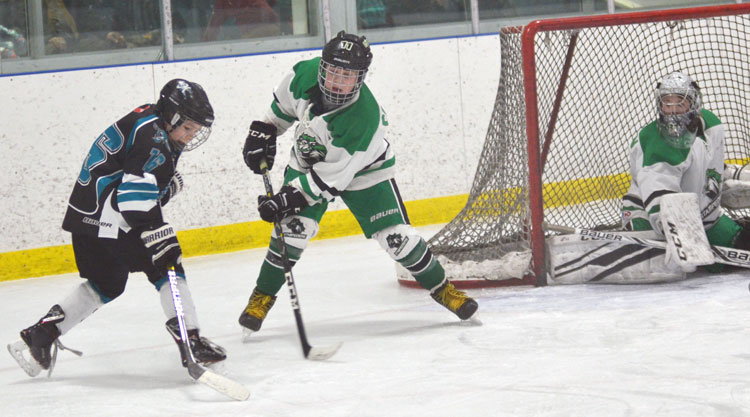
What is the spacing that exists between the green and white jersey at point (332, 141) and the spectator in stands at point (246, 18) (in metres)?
2.21

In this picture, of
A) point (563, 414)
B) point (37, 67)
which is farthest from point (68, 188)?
point (563, 414)

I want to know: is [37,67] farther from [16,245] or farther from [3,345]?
[3,345]

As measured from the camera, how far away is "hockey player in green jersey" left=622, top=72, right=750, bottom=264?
11.1 ft

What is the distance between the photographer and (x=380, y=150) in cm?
302

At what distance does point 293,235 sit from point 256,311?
28 cm

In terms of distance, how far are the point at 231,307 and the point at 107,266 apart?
103 centimetres

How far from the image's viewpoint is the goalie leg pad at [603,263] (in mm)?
3492

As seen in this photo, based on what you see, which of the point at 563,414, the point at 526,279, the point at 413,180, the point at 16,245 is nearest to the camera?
the point at 563,414

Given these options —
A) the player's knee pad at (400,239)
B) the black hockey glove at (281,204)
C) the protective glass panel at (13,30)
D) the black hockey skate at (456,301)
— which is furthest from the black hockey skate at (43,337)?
the protective glass panel at (13,30)

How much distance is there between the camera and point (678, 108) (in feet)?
11.1

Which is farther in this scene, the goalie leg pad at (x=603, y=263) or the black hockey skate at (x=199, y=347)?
the goalie leg pad at (x=603, y=263)

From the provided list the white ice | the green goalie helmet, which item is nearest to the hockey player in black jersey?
the white ice

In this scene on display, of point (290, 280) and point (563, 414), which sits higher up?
point (290, 280)

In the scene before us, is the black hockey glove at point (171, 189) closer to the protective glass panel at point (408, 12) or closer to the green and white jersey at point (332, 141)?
the green and white jersey at point (332, 141)
